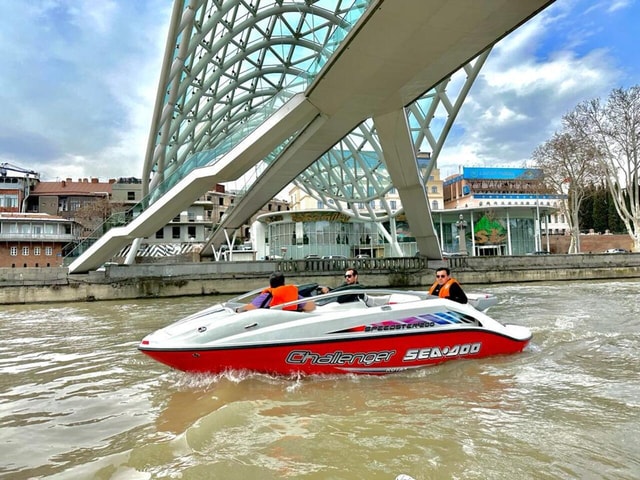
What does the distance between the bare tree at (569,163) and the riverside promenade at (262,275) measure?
31.5ft

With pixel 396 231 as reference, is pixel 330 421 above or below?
below

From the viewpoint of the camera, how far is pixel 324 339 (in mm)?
5707

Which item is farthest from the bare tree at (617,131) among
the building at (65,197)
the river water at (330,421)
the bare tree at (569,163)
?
the building at (65,197)

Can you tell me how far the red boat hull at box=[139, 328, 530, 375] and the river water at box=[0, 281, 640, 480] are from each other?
177 millimetres

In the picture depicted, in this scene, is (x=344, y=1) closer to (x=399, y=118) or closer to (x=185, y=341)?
(x=399, y=118)

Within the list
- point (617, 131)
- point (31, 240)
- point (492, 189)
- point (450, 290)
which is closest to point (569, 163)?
point (617, 131)

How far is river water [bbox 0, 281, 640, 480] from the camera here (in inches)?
134

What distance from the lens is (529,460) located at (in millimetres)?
3447

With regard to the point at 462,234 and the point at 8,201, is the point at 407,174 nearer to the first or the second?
the point at 462,234

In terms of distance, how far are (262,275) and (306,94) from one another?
12154mm

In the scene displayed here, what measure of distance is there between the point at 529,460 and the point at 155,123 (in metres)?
22.8

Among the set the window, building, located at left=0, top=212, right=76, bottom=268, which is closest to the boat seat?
building, located at left=0, top=212, right=76, bottom=268

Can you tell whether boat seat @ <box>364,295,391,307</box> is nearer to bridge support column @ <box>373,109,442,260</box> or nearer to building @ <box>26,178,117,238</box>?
bridge support column @ <box>373,109,442,260</box>

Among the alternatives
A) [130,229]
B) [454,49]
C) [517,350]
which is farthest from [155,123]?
[517,350]
